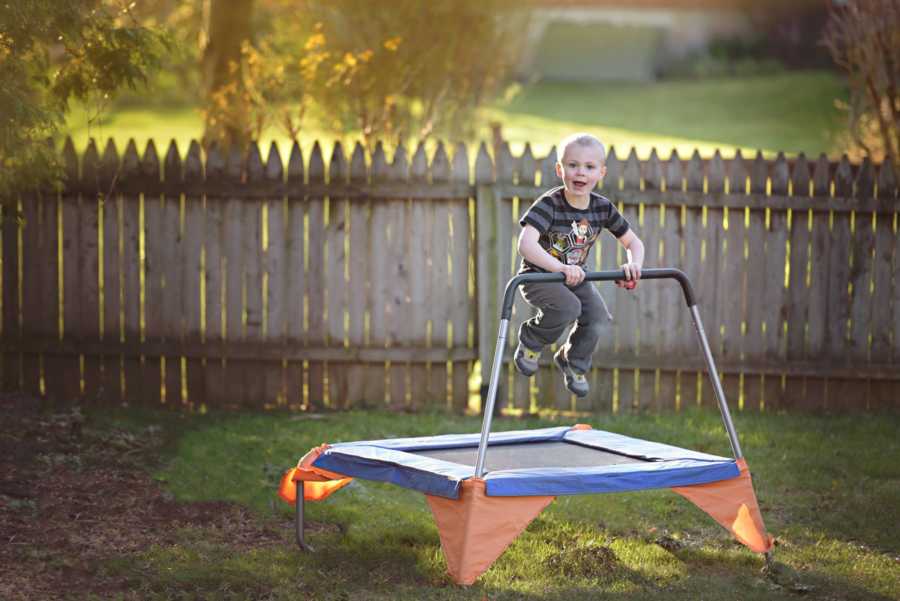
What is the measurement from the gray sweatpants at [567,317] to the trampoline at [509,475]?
0.48m

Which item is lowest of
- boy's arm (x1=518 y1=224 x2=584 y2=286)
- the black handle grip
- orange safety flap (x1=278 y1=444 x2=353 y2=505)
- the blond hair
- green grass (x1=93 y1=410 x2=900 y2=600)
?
green grass (x1=93 y1=410 x2=900 y2=600)

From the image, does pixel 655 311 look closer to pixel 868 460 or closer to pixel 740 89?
pixel 868 460

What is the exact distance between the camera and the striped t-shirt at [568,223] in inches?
223

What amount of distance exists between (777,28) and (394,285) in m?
26.7

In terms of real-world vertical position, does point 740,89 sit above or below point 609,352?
above

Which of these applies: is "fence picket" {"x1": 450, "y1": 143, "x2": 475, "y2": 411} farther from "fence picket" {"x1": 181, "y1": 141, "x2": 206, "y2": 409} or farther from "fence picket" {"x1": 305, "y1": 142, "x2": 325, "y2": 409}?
"fence picket" {"x1": 181, "y1": 141, "x2": 206, "y2": 409}

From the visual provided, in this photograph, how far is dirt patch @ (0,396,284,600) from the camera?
17.7ft

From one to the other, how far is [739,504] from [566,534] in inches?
40.1

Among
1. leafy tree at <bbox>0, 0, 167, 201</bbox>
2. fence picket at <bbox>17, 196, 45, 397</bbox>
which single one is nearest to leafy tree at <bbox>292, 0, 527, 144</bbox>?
fence picket at <bbox>17, 196, 45, 397</bbox>

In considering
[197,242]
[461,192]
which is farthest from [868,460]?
[197,242]

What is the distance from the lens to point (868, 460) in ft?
25.8

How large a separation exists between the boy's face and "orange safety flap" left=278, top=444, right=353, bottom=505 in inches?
67.6

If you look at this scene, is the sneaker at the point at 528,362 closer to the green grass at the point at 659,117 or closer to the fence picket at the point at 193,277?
the fence picket at the point at 193,277

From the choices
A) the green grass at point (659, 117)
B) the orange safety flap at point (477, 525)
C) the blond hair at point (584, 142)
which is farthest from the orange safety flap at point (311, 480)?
the green grass at point (659, 117)
